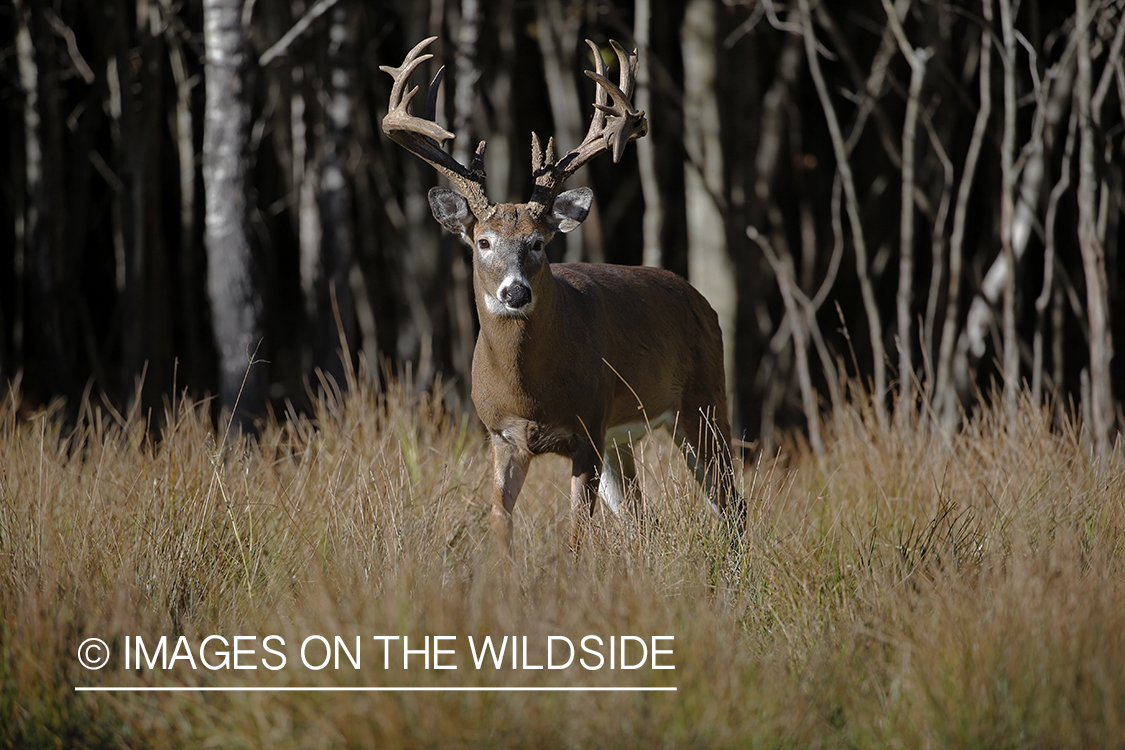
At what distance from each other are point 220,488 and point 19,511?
73 centimetres

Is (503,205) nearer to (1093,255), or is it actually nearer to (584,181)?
(1093,255)

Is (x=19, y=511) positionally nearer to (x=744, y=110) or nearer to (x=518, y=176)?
(x=744, y=110)

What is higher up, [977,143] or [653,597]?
[977,143]

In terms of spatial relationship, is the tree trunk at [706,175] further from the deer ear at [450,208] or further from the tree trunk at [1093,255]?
the deer ear at [450,208]

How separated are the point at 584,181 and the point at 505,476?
6046mm

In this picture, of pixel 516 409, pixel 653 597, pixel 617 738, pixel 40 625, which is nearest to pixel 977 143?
pixel 516 409

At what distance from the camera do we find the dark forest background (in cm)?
665

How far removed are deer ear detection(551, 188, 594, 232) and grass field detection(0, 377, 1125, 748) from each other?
1.14m

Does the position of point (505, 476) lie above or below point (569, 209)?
below

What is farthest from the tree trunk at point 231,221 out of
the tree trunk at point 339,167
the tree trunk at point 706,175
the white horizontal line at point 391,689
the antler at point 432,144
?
the white horizontal line at point 391,689

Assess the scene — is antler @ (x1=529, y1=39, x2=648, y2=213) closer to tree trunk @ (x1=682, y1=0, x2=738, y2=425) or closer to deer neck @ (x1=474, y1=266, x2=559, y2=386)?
deer neck @ (x1=474, y1=266, x2=559, y2=386)

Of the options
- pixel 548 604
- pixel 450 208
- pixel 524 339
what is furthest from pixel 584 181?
pixel 548 604

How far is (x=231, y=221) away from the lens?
249 inches

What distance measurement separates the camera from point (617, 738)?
9.84 feet
